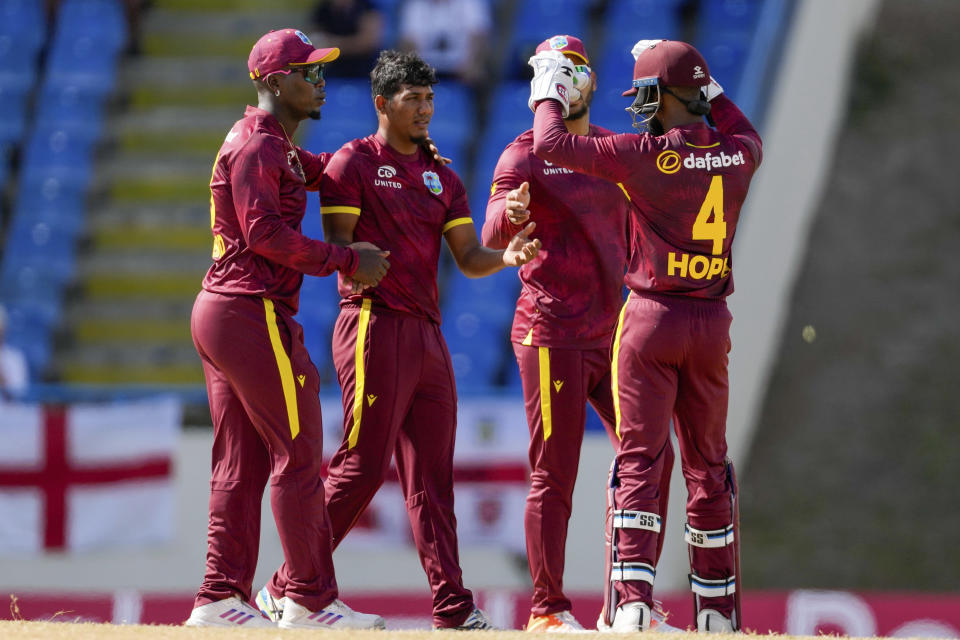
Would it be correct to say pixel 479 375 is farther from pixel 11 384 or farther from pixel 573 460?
pixel 573 460

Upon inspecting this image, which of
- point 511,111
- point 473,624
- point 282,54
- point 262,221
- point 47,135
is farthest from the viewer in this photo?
point 47,135

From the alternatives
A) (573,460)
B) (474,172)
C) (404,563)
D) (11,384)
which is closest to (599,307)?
(573,460)

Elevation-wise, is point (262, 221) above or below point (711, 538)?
above

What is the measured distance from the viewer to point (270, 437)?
5.49 m

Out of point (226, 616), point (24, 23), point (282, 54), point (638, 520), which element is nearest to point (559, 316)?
point (638, 520)

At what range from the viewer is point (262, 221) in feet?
17.6

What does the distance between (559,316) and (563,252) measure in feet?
0.89

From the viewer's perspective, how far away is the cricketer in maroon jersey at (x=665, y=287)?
548 centimetres

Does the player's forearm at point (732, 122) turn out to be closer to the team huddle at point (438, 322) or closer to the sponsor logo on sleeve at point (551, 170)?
the team huddle at point (438, 322)

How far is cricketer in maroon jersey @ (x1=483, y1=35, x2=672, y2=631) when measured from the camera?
600 cm

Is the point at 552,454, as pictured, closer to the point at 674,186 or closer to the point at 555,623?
the point at 555,623

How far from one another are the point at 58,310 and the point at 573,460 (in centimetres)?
693

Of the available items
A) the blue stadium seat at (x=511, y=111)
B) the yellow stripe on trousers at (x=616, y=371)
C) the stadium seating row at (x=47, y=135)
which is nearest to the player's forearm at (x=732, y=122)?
the yellow stripe on trousers at (x=616, y=371)

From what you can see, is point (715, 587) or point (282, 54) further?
point (715, 587)
